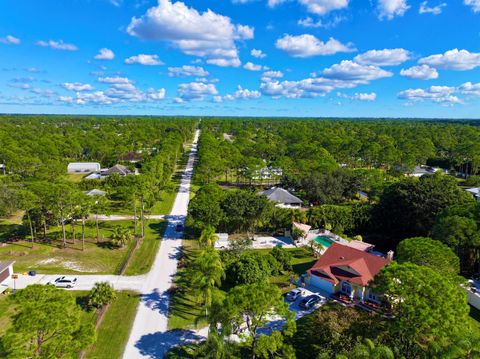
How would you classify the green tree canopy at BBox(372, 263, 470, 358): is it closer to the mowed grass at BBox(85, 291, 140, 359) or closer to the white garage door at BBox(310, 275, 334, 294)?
the white garage door at BBox(310, 275, 334, 294)

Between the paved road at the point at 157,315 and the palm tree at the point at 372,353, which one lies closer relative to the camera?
the palm tree at the point at 372,353

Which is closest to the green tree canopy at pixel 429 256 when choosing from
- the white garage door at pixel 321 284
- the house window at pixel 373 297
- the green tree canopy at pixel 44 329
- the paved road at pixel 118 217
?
the house window at pixel 373 297

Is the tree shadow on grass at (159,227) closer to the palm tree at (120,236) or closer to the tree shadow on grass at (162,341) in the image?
the palm tree at (120,236)

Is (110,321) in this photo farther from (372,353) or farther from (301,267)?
(301,267)

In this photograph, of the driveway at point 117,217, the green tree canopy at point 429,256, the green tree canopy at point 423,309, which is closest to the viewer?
the green tree canopy at point 423,309

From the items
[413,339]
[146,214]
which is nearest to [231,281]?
[413,339]

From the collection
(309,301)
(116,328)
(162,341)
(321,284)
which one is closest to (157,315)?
(116,328)
